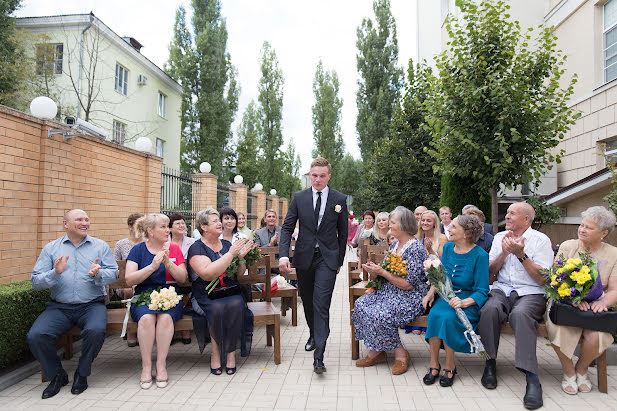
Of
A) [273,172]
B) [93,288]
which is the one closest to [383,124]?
[273,172]

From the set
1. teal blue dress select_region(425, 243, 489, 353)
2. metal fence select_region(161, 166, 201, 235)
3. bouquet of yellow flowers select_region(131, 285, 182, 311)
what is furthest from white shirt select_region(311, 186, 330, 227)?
metal fence select_region(161, 166, 201, 235)

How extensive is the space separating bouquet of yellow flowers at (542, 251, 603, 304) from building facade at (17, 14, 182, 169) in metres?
14.9

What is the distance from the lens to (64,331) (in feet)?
14.6

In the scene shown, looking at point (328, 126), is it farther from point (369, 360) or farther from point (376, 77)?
point (369, 360)

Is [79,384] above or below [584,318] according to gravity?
below

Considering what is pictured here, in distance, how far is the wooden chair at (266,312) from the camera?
197 inches

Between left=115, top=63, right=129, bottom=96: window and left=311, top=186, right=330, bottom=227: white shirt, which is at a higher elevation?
left=115, top=63, right=129, bottom=96: window

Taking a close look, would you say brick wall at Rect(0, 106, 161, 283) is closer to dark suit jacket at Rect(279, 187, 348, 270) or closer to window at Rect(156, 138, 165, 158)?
dark suit jacket at Rect(279, 187, 348, 270)

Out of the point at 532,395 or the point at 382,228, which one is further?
the point at 382,228

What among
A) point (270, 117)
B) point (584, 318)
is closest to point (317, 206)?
point (584, 318)

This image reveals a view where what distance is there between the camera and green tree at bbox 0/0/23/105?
15.9 m

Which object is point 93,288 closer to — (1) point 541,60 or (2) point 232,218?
(2) point 232,218

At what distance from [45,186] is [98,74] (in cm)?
1431

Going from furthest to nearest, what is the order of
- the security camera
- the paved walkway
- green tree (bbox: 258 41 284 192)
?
1. green tree (bbox: 258 41 284 192)
2. the security camera
3. the paved walkway
